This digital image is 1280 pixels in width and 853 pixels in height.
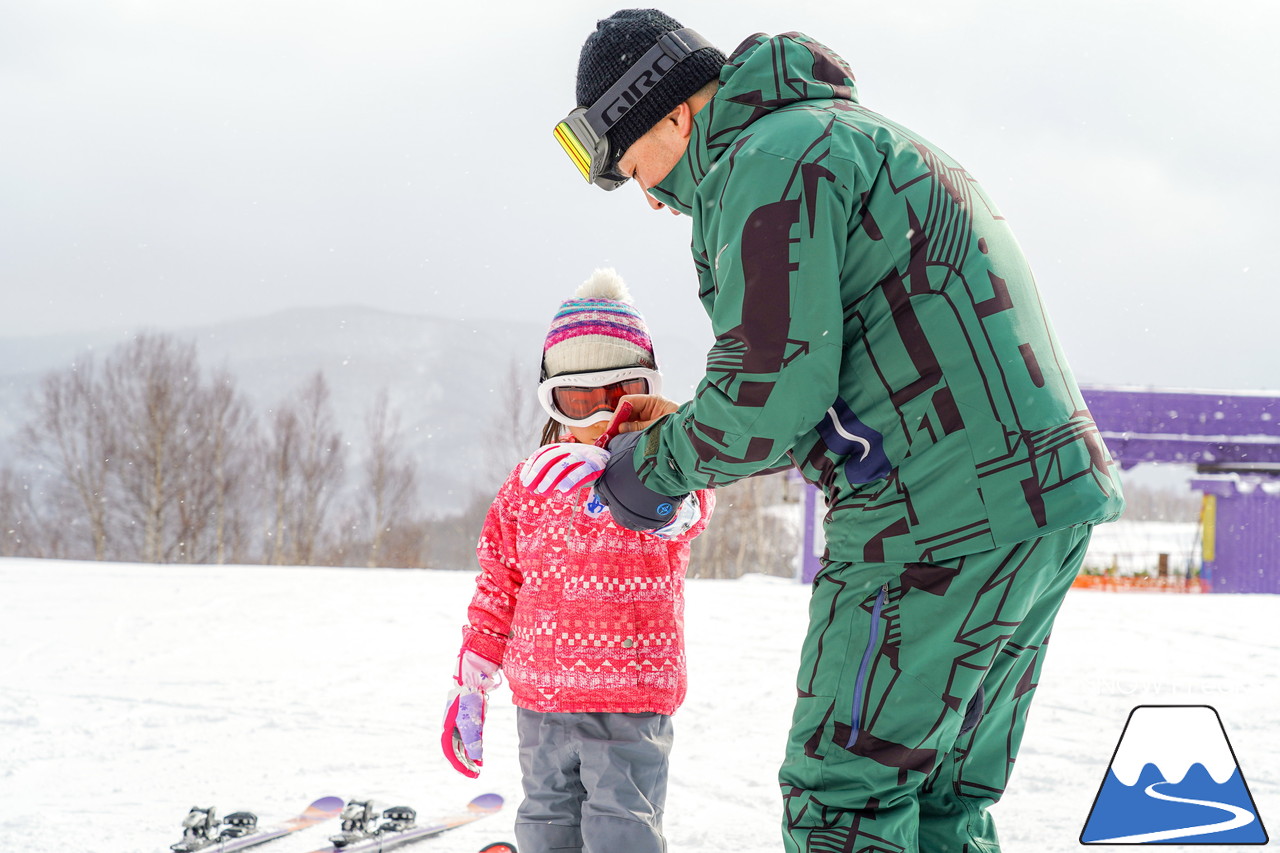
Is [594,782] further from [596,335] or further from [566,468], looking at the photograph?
[596,335]

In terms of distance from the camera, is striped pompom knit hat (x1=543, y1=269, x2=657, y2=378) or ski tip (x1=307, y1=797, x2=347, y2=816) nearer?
striped pompom knit hat (x1=543, y1=269, x2=657, y2=378)

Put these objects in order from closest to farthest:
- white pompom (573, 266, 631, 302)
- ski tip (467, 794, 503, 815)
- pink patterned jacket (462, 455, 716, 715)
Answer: pink patterned jacket (462, 455, 716, 715) → white pompom (573, 266, 631, 302) → ski tip (467, 794, 503, 815)

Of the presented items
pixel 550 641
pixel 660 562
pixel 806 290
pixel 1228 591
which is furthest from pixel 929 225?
pixel 1228 591

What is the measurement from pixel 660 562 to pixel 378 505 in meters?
31.6

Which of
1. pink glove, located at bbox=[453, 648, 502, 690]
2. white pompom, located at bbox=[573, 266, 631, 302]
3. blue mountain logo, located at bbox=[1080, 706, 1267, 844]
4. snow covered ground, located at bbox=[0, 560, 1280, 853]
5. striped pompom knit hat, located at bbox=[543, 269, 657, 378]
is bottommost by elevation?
snow covered ground, located at bbox=[0, 560, 1280, 853]

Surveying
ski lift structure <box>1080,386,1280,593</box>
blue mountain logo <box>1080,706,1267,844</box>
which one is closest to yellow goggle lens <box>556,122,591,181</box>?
blue mountain logo <box>1080,706,1267,844</box>

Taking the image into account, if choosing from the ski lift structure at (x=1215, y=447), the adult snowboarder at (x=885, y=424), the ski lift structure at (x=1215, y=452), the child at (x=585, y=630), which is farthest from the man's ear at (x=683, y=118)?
the ski lift structure at (x=1215, y=447)

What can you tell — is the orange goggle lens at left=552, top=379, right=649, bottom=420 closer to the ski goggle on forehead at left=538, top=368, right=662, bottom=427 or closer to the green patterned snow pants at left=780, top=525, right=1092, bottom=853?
the ski goggle on forehead at left=538, top=368, right=662, bottom=427

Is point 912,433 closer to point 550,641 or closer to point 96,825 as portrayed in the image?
point 550,641

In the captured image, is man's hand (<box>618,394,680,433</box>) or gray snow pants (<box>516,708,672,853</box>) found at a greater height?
man's hand (<box>618,394,680,433</box>)

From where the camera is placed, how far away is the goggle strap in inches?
59.9

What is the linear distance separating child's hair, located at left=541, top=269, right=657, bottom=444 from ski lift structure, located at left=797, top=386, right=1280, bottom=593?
9480 millimetres

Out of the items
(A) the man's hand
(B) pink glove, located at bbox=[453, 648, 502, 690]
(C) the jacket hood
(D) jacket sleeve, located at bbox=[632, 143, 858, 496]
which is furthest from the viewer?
(B) pink glove, located at bbox=[453, 648, 502, 690]

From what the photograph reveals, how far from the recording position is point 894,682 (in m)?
1.28
